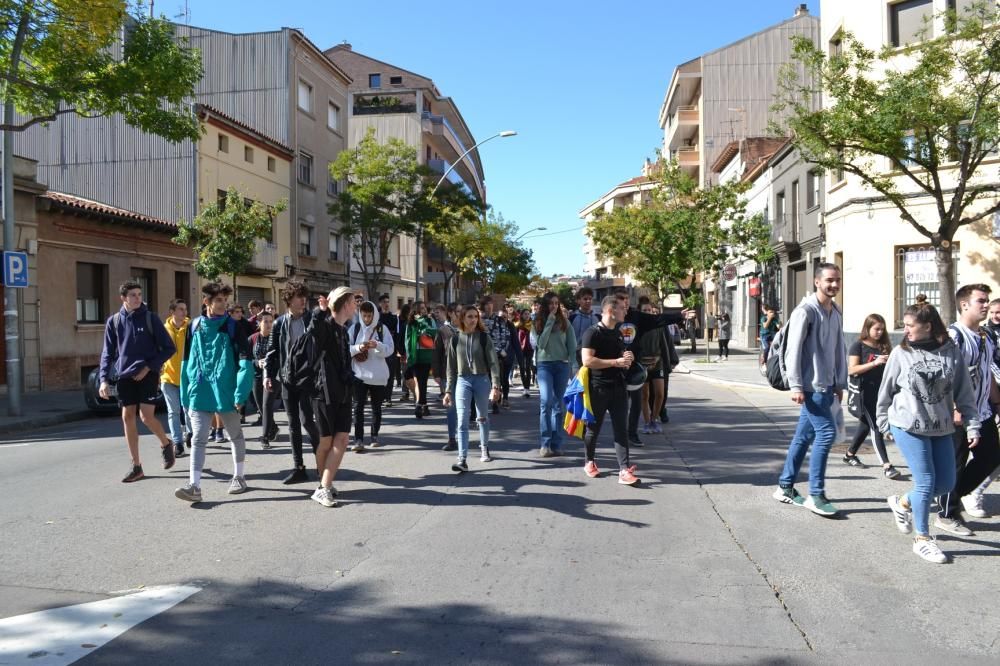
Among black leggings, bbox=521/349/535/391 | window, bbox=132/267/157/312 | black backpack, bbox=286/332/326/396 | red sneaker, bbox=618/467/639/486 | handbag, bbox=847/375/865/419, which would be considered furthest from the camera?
window, bbox=132/267/157/312

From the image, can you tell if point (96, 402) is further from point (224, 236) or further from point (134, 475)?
point (224, 236)

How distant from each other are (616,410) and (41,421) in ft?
33.4

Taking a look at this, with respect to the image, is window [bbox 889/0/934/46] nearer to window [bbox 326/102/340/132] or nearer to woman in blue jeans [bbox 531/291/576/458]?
woman in blue jeans [bbox 531/291/576/458]

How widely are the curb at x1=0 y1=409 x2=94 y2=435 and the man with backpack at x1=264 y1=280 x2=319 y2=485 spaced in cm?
551

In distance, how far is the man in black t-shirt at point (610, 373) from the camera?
7.18 meters

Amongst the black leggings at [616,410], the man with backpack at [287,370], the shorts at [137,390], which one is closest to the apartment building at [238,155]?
the man with backpack at [287,370]

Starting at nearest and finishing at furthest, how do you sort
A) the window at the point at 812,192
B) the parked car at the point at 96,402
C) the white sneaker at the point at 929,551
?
the white sneaker at the point at 929,551
the parked car at the point at 96,402
the window at the point at 812,192

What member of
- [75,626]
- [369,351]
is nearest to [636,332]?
[369,351]

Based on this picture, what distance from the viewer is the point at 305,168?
107ft

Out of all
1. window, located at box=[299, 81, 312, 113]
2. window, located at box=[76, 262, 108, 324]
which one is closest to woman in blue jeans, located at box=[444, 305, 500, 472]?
window, located at box=[76, 262, 108, 324]

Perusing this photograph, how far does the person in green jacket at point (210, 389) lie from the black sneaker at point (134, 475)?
2.48ft

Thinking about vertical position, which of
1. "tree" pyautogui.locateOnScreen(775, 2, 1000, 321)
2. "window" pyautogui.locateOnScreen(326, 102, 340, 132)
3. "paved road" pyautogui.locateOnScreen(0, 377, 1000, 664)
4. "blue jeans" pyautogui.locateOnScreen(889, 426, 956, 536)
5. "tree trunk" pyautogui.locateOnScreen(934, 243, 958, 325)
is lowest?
"paved road" pyautogui.locateOnScreen(0, 377, 1000, 664)

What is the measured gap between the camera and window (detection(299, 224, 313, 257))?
105ft

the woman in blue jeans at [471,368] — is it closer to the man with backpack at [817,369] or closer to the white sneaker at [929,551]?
the man with backpack at [817,369]
